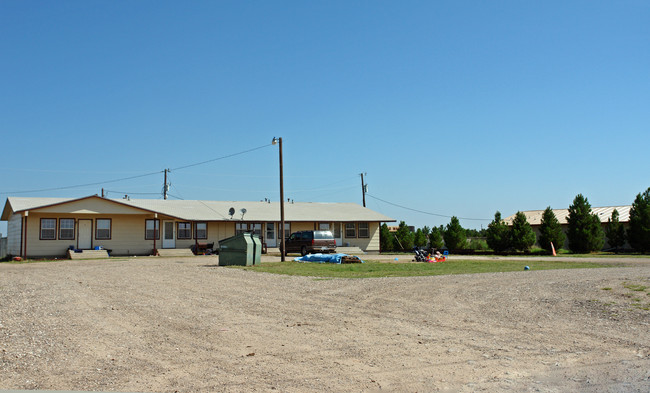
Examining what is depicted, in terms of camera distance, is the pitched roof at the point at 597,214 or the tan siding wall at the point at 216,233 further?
the pitched roof at the point at 597,214

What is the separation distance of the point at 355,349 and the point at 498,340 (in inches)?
86.7

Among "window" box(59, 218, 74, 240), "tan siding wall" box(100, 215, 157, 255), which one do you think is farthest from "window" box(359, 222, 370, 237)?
"window" box(59, 218, 74, 240)

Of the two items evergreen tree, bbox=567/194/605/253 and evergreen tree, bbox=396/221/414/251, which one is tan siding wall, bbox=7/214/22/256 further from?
evergreen tree, bbox=567/194/605/253

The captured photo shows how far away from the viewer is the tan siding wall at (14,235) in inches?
1299

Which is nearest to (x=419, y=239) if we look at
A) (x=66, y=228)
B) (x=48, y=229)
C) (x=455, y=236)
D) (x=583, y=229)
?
(x=455, y=236)

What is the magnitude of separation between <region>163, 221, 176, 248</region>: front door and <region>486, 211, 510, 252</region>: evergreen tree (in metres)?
23.8

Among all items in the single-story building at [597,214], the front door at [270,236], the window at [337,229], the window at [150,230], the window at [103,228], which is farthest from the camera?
the single-story building at [597,214]

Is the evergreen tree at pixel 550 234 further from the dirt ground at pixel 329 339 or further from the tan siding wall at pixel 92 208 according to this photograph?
the tan siding wall at pixel 92 208

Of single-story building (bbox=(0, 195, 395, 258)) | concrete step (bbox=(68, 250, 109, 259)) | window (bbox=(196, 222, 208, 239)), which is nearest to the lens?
concrete step (bbox=(68, 250, 109, 259))

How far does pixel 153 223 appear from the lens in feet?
120

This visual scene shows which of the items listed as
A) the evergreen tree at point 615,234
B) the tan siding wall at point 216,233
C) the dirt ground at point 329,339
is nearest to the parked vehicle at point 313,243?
the tan siding wall at point 216,233

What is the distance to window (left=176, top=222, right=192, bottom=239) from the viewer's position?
3828cm

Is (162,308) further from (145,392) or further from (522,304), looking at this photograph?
(522,304)

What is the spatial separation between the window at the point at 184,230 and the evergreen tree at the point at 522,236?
952 inches
